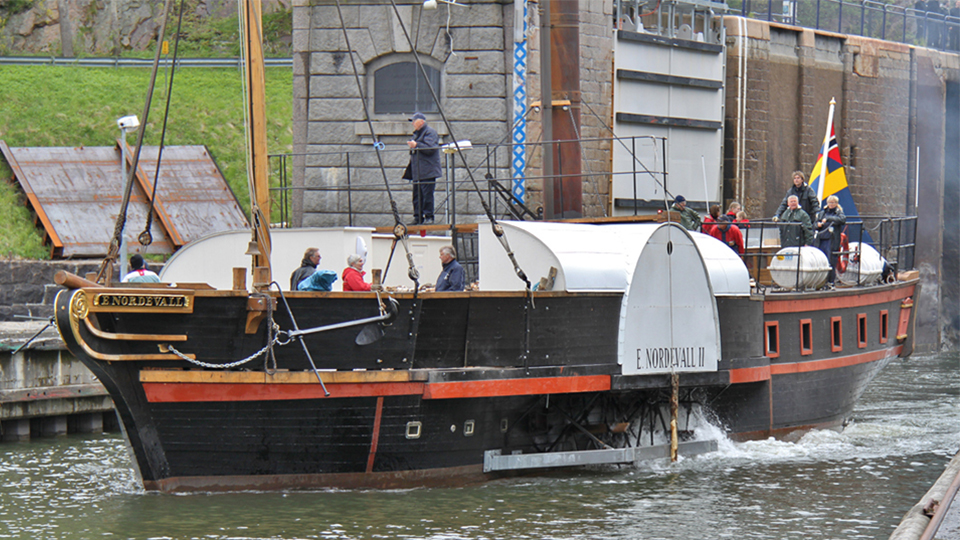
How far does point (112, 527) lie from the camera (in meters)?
10.5

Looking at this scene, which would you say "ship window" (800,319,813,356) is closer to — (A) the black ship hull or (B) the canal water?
(B) the canal water

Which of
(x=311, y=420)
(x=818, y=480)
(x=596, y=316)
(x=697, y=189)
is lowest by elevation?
(x=818, y=480)

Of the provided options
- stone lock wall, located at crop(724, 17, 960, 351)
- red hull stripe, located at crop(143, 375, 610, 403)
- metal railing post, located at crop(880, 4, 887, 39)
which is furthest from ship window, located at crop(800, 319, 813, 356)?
metal railing post, located at crop(880, 4, 887, 39)

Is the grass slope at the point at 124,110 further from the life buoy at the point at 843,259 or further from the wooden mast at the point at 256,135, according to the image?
the wooden mast at the point at 256,135

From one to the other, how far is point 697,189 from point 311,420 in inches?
506

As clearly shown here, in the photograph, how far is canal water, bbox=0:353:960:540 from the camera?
34.3ft

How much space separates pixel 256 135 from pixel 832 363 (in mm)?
9036

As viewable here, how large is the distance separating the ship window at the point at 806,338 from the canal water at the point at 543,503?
4.44 feet

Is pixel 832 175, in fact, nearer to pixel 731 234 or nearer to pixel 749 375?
pixel 731 234

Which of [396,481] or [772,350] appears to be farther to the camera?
[772,350]

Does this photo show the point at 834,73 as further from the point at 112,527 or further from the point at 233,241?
the point at 112,527

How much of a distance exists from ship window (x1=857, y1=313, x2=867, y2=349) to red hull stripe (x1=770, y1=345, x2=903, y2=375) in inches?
6.4

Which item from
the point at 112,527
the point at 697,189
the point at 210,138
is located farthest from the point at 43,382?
the point at 210,138

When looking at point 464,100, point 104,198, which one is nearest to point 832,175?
point 464,100
